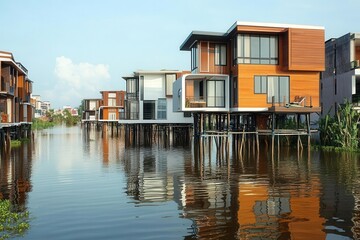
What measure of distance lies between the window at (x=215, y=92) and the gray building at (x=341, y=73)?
9.28 metres

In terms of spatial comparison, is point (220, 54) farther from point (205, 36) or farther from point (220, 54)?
point (205, 36)

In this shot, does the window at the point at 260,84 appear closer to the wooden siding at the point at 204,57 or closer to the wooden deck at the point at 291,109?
the wooden deck at the point at 291,109

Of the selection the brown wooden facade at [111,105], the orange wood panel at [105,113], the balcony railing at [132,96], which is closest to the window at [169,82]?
the balcony railing at [132,96]

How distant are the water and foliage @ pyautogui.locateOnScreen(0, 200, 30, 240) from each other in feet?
0.71

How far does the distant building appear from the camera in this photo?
5025 centimetres

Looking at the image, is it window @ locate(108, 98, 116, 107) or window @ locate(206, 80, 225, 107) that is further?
window @ locate(108, 98, 116, 107)

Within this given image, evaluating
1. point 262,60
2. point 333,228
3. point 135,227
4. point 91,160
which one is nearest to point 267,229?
point 333,228

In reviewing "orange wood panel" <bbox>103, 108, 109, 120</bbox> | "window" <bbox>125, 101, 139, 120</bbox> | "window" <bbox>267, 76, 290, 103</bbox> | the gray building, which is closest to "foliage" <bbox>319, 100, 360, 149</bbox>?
the gray building

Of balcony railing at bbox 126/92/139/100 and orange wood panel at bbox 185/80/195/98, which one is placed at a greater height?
balcony railing at bbox 126/92/139/100

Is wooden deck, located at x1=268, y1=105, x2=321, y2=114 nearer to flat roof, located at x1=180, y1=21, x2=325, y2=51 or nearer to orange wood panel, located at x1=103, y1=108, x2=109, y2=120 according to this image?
flat roof, located at x1=180, y1=21, x2=325, y2=51

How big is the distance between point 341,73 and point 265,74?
28.8ft

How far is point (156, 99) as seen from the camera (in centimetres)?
5062

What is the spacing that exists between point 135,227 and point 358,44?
31.7 m

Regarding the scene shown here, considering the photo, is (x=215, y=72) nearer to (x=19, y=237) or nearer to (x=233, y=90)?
(x=233, y=90)
